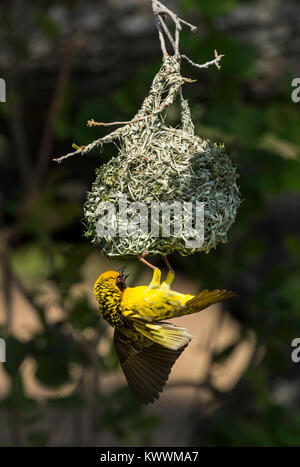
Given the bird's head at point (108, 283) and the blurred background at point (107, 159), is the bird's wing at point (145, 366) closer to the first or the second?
the bird's head at point (108, 283)

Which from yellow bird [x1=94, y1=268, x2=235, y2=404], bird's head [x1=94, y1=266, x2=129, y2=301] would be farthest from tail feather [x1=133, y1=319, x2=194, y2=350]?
bird's head [x1=94, y1=266, x2=129, y2=301]

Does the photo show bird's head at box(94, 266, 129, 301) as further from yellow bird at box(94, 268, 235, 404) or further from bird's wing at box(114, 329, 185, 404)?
bird's wing at box(114, 329, 185, 404)

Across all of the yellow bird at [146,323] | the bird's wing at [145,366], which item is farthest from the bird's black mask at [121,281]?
the bird's wing at [145,366]

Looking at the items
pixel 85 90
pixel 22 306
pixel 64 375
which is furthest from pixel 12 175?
pixel 22 306

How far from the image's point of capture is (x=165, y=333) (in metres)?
1.91

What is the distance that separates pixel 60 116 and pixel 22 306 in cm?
402

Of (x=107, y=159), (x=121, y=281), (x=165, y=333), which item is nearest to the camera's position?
(x=165, y=333)

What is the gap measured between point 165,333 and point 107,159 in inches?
73.9

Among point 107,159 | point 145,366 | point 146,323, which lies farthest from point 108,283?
point 107,159

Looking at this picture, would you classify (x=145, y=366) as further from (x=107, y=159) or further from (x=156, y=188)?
(x=107, y=159)

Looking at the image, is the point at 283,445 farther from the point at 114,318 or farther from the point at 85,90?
the point at 85,90

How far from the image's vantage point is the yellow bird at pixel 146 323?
1909mm

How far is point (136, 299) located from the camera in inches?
78.5

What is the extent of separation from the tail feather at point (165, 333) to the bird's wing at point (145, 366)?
0.08 m
